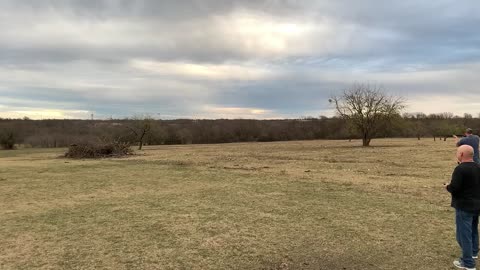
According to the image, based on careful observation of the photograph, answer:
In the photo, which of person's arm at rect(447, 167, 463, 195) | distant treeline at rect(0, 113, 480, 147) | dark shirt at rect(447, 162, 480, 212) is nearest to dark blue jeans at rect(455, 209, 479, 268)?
dark shirt at rect(447, 162, 480, 212)

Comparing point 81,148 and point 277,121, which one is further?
point 277,121

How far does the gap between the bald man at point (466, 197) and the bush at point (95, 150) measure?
1215 inches

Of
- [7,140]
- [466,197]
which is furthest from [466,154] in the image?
[7,140]

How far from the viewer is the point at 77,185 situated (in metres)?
16.0

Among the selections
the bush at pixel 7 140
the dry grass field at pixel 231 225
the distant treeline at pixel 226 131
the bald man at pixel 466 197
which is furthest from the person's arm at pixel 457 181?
the bush at pixel 7 140

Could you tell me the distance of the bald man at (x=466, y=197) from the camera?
573cm

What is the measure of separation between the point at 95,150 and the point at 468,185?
103ft

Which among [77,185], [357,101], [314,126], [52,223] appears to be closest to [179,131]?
[314,126]

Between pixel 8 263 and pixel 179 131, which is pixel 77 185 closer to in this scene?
pixel 8 263

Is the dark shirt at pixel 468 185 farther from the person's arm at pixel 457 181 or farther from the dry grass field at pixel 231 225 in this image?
the dry grass field at pixel 231 225

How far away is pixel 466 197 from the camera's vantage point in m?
5.79

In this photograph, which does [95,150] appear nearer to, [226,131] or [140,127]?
[140,127]

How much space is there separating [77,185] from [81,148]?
18328mm

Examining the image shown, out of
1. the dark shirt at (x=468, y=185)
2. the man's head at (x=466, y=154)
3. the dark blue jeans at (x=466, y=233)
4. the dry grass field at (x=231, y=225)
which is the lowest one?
the dry grass field at (x=231, y=225)
